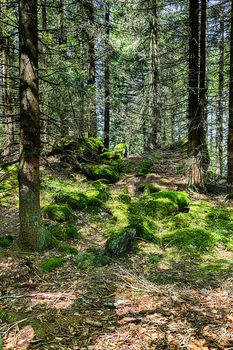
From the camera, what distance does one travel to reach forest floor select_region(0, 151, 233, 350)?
3.42 meters

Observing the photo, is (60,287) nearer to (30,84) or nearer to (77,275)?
(77,275)

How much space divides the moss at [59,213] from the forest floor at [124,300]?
1.08 metres

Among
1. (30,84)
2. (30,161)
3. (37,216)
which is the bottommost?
(37,216)

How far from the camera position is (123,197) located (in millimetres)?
10266

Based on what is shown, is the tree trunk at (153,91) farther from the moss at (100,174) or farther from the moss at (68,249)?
the moss at (68,249)

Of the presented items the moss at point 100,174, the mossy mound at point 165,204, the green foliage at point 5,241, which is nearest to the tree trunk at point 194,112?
the mossy mound at point 165,204

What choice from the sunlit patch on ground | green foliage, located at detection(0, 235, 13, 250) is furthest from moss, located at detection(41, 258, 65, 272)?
green foliage, located at detection(0, 235, 13, 250)

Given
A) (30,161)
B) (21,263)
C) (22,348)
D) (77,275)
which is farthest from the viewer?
(30,161)

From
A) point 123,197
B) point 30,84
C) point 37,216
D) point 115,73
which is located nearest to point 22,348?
point 37,216

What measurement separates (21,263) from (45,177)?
20.5 feet

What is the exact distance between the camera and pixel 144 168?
1352 centimetres

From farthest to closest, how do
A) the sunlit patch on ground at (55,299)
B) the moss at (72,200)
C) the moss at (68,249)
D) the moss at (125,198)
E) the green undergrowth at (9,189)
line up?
the moss at (125,198), the green undergrowth at (9,189), the moss at (72,200), the moss at (68,249), the sunlit patch on ground at (55,299)

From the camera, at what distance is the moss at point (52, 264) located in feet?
18.3

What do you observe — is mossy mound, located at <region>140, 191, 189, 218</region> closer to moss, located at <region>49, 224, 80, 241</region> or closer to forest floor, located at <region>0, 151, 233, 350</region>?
forest floor, located at <region>0, 151, 233, 350</region>
